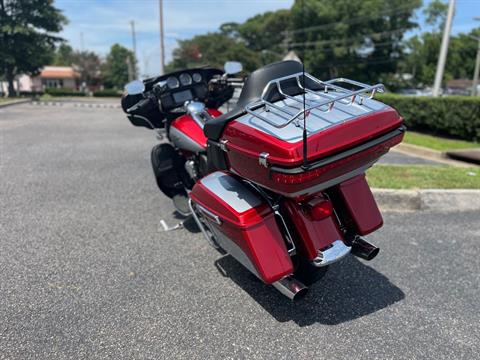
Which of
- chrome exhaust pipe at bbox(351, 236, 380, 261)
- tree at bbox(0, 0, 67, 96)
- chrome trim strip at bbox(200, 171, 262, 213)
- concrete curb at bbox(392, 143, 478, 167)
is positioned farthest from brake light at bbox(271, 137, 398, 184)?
tree at bbox(0, 0, 67, 96)

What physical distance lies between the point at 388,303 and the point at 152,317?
1.53 meters

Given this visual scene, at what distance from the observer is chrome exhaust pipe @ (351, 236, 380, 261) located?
2.44 metres

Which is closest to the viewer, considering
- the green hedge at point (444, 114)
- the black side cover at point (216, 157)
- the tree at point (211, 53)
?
the black side cover at point (216, 157)

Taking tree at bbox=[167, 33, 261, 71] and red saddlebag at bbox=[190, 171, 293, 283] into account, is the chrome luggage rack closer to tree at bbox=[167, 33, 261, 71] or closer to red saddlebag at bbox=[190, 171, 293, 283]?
red saddlebag at bbox=[190, 171, 293, 283]

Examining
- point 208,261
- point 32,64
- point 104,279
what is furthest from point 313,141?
point 32,64

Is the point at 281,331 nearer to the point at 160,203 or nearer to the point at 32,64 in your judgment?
the point at 160,203

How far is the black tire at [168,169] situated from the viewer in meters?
3.74

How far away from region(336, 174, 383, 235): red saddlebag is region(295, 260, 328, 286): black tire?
0.34 metres

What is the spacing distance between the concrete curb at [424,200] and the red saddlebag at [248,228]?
2.37m

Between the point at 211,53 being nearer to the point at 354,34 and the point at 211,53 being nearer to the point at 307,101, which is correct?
the point at 354,34

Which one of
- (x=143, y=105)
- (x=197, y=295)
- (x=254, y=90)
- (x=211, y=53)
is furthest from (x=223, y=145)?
(x=211, y=53)

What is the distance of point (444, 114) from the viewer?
984 cm

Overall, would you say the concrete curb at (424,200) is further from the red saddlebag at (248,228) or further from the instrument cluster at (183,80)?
the red saddlebag at (248,228)

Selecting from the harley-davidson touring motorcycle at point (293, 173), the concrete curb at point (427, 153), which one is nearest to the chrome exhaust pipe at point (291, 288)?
the harley-davidson touring motorcycle at point (293, 173)
